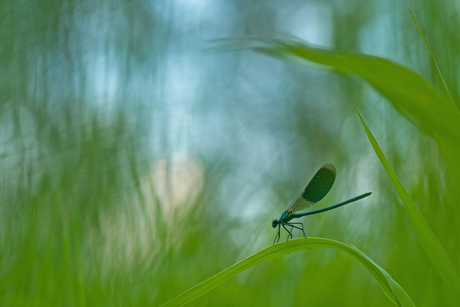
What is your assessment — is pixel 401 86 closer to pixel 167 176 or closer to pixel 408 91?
pixel 408 91

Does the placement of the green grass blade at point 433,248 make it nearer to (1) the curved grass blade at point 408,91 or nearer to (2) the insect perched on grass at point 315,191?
(1) the curved grass blade at point 408,91

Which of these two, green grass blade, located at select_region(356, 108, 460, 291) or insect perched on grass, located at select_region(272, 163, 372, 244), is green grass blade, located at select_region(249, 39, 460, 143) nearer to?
green grass blade, located at select_region(356, 108, 460, 291)

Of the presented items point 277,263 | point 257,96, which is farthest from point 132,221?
point 257,96

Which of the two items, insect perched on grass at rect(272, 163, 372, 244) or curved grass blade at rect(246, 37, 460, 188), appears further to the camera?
insect perched on grass at rect(272, 163, 372, 244)

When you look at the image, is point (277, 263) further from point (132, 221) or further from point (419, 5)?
point (419, 5)

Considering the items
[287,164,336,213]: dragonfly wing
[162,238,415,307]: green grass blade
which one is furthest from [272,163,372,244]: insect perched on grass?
[162,238,415,307]: green grass blade

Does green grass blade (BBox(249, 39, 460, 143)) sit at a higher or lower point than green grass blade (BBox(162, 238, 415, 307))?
higher
